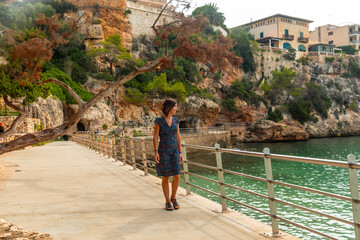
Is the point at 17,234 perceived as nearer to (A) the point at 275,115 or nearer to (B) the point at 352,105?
(A) the point at 275,115

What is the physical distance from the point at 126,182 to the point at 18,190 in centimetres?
237

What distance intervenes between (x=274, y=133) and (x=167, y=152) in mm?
49353

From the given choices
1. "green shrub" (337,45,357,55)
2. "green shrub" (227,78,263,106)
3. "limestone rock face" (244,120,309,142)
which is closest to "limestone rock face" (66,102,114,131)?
"green shrub" (227,78,263,106)

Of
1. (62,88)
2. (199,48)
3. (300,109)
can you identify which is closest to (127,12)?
(62,88)

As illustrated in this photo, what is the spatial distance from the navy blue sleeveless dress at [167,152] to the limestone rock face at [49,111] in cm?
2597

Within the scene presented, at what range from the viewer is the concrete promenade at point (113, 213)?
387 cm

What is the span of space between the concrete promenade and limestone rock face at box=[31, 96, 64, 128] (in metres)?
22.0

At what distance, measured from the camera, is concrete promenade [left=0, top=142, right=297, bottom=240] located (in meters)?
3.87

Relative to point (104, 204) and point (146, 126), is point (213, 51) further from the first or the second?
point (146, 126)

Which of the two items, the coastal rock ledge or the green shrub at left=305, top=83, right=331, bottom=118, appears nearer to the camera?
the coastal rock ledge

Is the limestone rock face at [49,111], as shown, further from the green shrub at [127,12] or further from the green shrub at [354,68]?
the green shrub at [354,68]

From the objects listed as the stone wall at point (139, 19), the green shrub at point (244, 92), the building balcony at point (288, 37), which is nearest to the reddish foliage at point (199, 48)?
the stone wall at point (139, 19)

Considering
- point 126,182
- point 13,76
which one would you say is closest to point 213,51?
point 126,182

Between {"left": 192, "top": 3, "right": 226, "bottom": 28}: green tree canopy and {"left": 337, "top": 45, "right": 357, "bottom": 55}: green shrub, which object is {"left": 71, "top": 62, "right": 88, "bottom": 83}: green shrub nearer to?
{"left": 192, "top": 3, "right": 226, "bottom": 28}: green tree canopy
